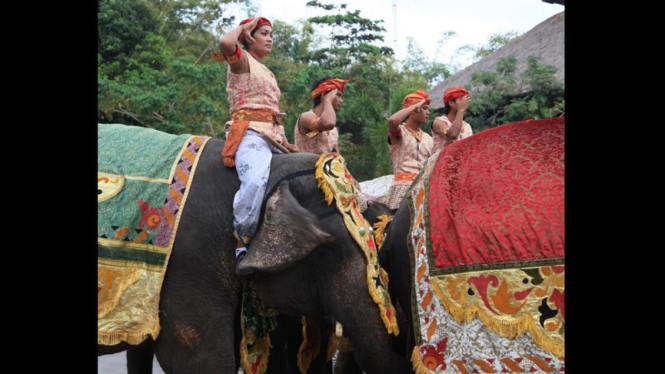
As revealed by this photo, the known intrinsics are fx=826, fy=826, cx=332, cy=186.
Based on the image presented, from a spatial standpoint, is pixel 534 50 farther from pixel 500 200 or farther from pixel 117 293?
pixel 117 293

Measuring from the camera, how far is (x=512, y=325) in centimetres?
356

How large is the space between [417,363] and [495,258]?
625mm

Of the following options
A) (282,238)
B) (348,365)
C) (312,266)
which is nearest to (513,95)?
(348,365)

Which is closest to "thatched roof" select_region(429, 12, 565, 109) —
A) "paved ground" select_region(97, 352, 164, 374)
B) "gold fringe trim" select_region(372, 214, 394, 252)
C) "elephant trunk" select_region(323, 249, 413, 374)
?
"paved ground" select_region(97, 352, 164, 374)

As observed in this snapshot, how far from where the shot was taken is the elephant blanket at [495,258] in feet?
11.6

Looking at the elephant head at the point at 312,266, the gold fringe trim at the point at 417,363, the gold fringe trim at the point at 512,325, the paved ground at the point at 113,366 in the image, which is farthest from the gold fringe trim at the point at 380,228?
the paved ground at the point at 113,366

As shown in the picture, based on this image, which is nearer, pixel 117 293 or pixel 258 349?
pixel 117 293

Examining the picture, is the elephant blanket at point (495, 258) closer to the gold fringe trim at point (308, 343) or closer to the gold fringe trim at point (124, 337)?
the gold fringe trim at point (308, 343)

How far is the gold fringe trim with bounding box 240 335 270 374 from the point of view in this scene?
465cm

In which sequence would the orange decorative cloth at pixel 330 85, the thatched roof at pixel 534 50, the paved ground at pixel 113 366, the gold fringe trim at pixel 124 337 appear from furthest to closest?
the thatched roof at pixel 534 50
the paved ground at pixel 113 366
the orange decorative cloth at pixel 330 85
the gold fringe trim at pixel 124 337

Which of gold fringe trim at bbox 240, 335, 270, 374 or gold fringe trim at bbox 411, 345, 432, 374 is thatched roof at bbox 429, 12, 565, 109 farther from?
gold fringe trim at bbox 411, 345, 432, 374

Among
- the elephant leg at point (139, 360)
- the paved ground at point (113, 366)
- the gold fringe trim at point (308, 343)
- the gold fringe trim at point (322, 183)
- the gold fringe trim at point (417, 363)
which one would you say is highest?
the gold fringe trim at point (322, 183)
